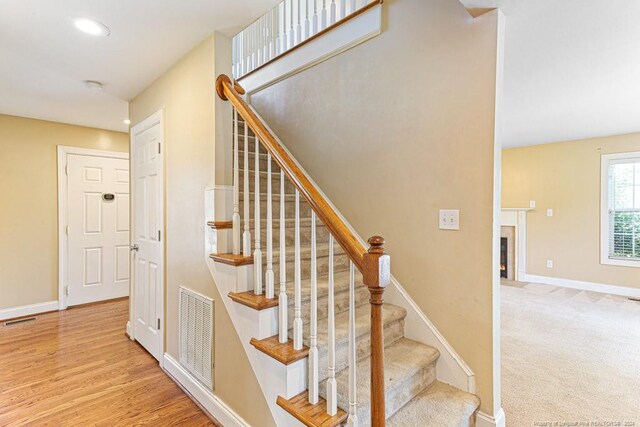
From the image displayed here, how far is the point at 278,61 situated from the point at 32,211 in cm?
361

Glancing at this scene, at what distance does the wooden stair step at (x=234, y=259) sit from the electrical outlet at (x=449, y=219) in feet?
3.85

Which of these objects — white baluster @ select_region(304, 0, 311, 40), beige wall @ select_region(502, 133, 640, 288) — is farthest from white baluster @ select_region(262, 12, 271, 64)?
beige wall @ select_region(502, 133, 640, 288)

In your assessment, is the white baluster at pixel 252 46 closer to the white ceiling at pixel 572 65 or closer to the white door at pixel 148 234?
the white door at pixel 148 234

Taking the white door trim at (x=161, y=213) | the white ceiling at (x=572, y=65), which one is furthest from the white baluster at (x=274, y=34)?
the white ceiling at (x=572, y=65)

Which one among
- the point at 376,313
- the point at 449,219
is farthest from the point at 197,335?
the point at 449,219

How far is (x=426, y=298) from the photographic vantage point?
1.96 m

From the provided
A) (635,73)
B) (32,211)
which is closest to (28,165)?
(32,211)

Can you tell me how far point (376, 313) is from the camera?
1.11 metres

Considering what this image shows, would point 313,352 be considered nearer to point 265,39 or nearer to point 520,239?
point 265,39

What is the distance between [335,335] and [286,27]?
287cm

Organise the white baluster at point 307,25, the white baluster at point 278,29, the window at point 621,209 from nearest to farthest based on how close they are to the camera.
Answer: the white baluster at point 307,25 → the white baluster at point 278,29 → the window at point 621,209

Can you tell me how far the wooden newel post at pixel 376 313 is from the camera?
1.10 metres

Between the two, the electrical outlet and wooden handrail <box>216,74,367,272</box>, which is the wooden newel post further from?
the electrical outlet

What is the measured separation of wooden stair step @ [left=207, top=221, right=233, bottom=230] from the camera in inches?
72.0
